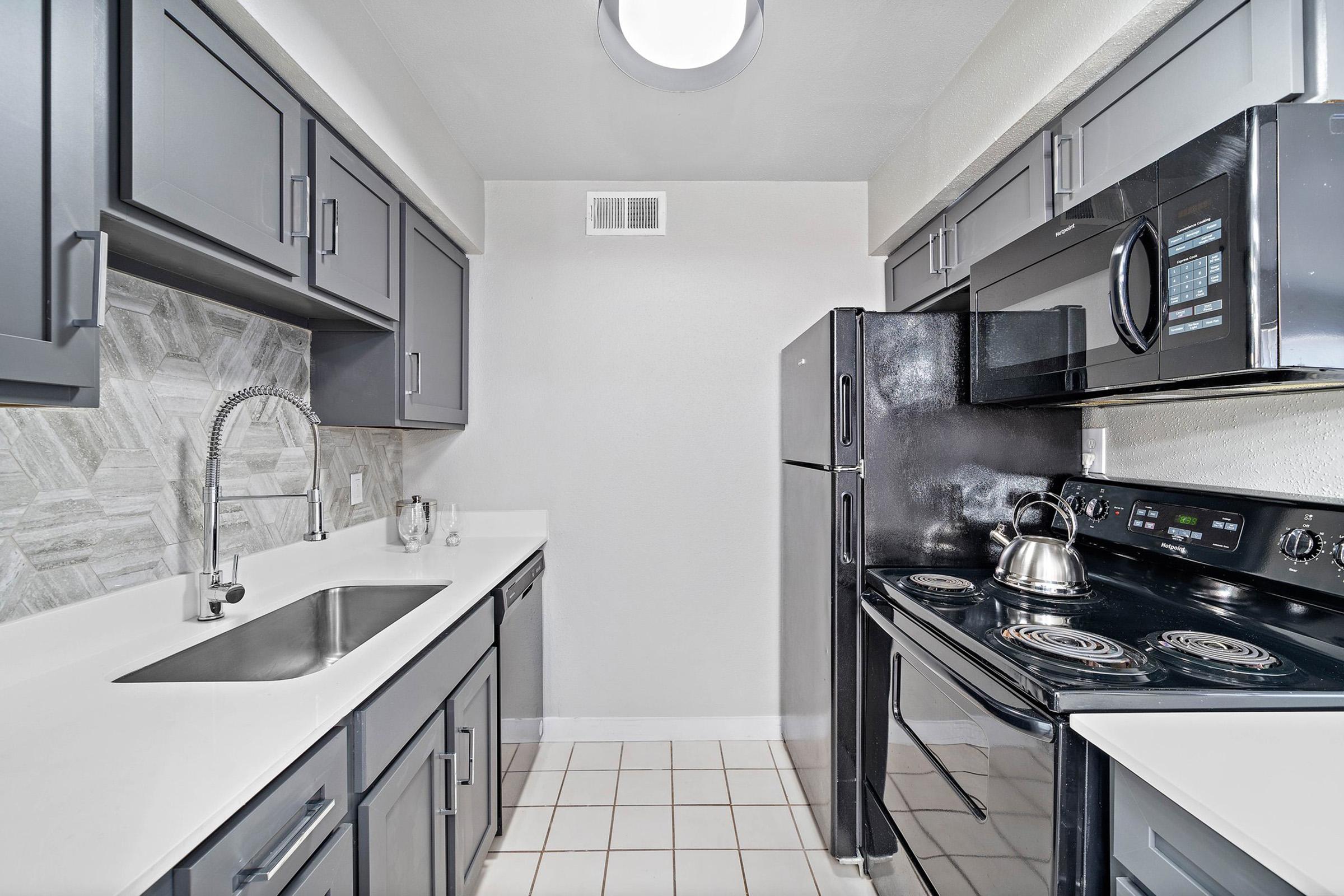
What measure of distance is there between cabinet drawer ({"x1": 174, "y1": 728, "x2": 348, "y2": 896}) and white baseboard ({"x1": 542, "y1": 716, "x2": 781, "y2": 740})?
5.91ft

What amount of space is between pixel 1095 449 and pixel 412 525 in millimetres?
2320

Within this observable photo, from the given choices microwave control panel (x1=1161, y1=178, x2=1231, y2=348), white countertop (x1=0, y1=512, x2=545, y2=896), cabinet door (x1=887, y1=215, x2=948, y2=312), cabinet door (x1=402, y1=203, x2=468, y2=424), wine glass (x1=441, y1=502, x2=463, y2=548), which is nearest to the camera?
white countertop (x1=0, y1=512, x2=545, y2=896)

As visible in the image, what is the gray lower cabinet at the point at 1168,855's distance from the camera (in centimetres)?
71

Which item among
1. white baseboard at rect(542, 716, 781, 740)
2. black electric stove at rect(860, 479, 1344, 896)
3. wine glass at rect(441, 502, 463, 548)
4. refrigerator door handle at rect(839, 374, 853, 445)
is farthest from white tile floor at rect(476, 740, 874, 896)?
refrigerator door handle at rect(839, 374, 853, 445)

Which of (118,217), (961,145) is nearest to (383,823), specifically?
(118,217)

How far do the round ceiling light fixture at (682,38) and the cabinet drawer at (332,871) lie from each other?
5.97 feet

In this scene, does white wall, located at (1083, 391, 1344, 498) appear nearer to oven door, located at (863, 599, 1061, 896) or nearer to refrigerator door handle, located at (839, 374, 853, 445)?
refrigerator door handle, located at (839, 374, 853, 445)

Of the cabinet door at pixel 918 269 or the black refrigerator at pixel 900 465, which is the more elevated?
the cabinet door at pixel 918 269

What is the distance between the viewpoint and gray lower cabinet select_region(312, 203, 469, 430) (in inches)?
79.4

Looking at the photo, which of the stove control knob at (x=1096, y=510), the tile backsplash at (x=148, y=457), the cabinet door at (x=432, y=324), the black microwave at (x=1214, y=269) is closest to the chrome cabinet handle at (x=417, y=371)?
the cabinet door at (x=432, y=324)

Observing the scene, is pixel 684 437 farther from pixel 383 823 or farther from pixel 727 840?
pixel 383 823

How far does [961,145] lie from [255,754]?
2210mm

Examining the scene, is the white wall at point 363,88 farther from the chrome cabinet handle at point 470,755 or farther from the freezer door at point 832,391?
A: the chrome cabinet handle at point 470,755

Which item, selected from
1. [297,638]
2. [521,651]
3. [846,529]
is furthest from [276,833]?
[846,529]
